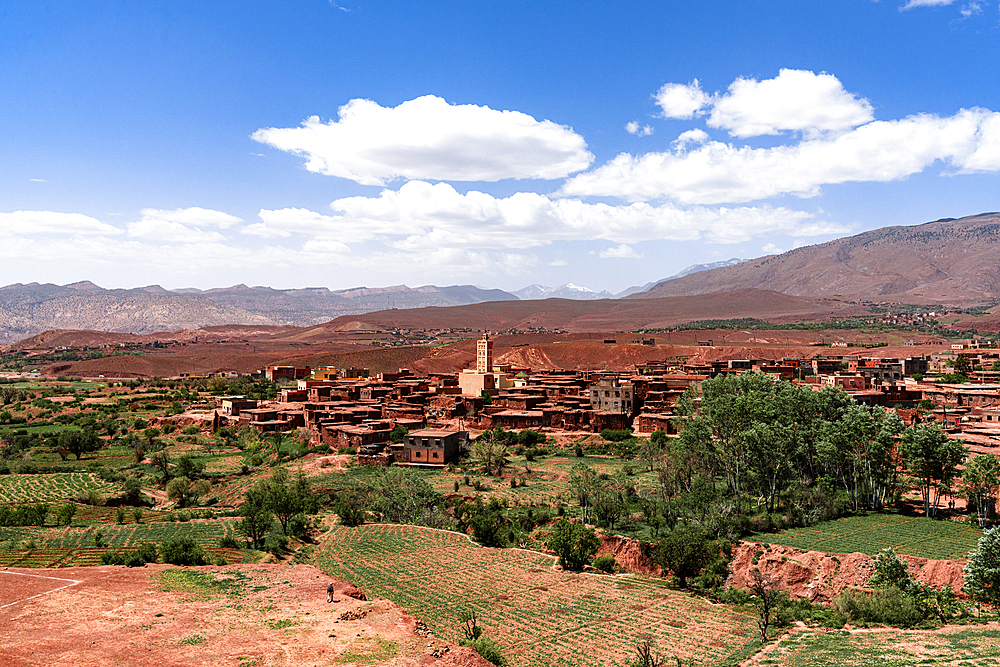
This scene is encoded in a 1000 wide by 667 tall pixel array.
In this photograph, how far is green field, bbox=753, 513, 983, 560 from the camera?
2930 cm

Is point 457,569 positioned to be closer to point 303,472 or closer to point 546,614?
point 546,614

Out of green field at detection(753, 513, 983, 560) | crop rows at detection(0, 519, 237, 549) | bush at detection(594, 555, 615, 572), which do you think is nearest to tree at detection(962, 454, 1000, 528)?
green field at detection(753, 513, 983, 560)

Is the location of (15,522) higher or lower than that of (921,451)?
lower

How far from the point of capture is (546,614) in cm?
2638

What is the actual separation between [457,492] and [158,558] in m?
18.8

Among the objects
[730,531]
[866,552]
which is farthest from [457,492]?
[866,552]

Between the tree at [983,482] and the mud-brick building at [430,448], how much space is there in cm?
3418

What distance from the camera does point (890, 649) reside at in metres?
20.7

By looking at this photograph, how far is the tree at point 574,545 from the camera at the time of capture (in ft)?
105

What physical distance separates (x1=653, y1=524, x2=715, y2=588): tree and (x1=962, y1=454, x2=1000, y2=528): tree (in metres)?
12.3

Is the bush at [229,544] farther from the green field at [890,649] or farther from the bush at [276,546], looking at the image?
the green field at [890,649]

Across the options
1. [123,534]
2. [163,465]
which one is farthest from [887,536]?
[163,465]

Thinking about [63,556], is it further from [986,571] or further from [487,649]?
[986,571]

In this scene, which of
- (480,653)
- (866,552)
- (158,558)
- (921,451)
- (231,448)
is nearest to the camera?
(480,653)
